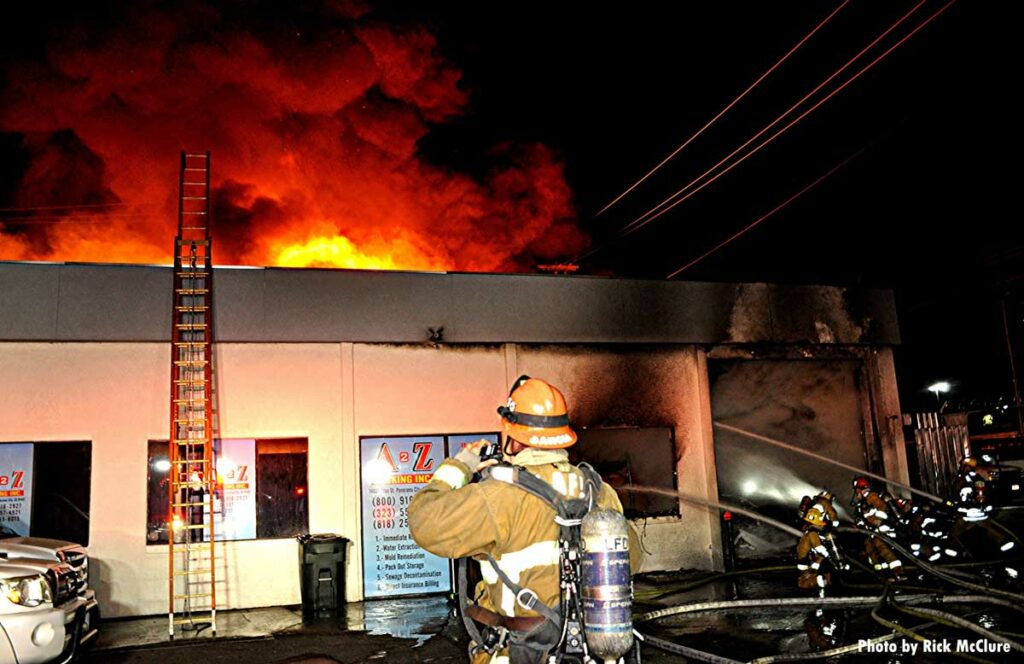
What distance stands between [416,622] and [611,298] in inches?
224

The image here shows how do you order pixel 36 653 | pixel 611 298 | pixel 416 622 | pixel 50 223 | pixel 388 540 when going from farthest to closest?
pixel 50 223 → pixel 611 298 → pixel 388 540 → pixel 416 622 → pixel 36 653

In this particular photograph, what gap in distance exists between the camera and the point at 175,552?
9.29m

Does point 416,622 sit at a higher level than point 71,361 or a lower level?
lower

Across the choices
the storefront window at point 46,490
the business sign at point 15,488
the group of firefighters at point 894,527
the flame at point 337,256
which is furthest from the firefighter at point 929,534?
the business sign at point 15,488

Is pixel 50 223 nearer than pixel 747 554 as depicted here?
No

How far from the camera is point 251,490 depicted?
988 cm

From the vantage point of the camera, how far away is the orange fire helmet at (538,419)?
3.25m

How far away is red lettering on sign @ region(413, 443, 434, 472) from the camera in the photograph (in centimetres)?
1048

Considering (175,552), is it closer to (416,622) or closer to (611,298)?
(416,622)

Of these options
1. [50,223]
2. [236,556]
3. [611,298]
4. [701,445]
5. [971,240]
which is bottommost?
[236,556]

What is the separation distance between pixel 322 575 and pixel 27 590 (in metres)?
4.04

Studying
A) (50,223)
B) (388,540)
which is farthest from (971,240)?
(50,223)

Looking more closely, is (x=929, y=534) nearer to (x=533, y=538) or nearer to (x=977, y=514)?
(x=977, y=514)

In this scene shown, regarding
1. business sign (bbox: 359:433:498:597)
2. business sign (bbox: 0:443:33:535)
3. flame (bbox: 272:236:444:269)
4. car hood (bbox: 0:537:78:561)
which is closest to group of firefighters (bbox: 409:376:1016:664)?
car hood (bbox: 0:537:78:561)
